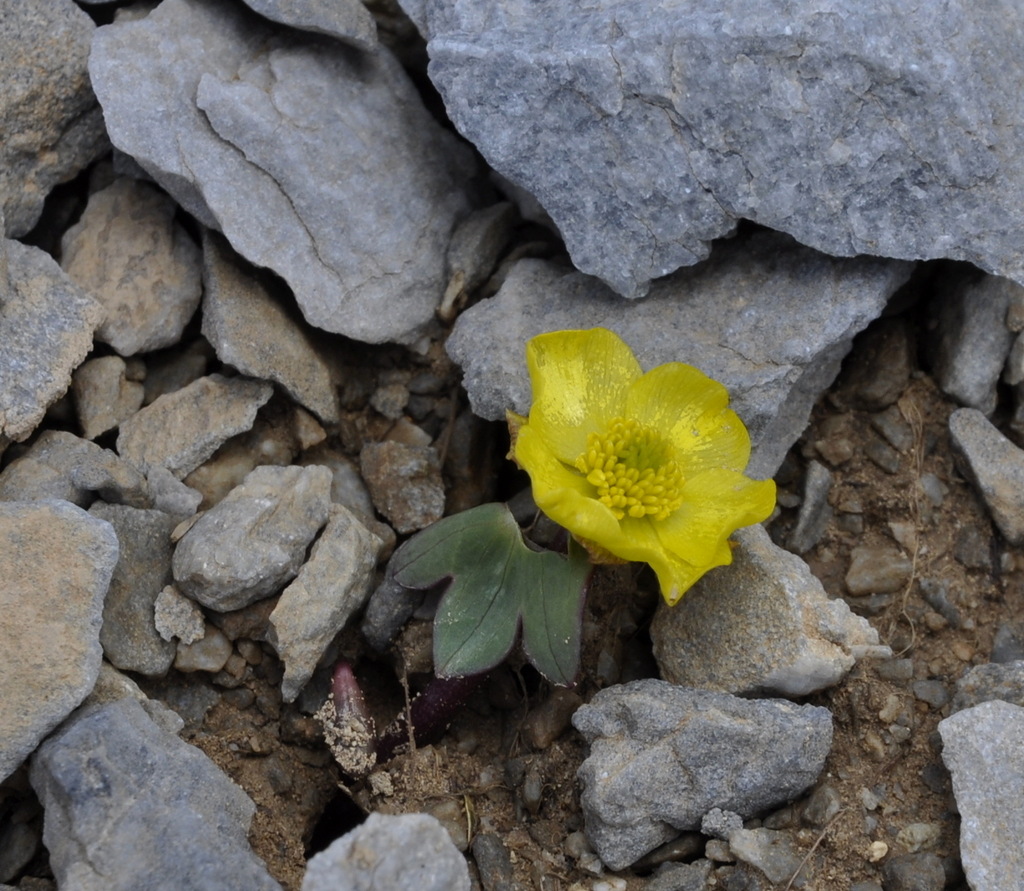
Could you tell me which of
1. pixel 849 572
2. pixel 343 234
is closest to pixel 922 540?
pixel 849 572

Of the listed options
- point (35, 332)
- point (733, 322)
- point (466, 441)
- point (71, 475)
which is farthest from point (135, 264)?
point (733, 322)

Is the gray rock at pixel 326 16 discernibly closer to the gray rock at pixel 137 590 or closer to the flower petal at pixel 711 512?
the gray rock at pixel 137 590

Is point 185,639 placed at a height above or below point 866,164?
below

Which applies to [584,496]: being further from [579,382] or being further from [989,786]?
[989,786]

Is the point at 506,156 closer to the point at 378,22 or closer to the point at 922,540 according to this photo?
the point at 378,22

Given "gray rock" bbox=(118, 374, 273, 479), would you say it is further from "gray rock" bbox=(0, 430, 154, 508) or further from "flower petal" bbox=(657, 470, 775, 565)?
"flower petal" bbox=(657, 470, 775, 565)

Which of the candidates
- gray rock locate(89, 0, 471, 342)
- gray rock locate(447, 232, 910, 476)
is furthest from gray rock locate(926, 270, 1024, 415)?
gray rock locate(89, 0, 471, 342)
